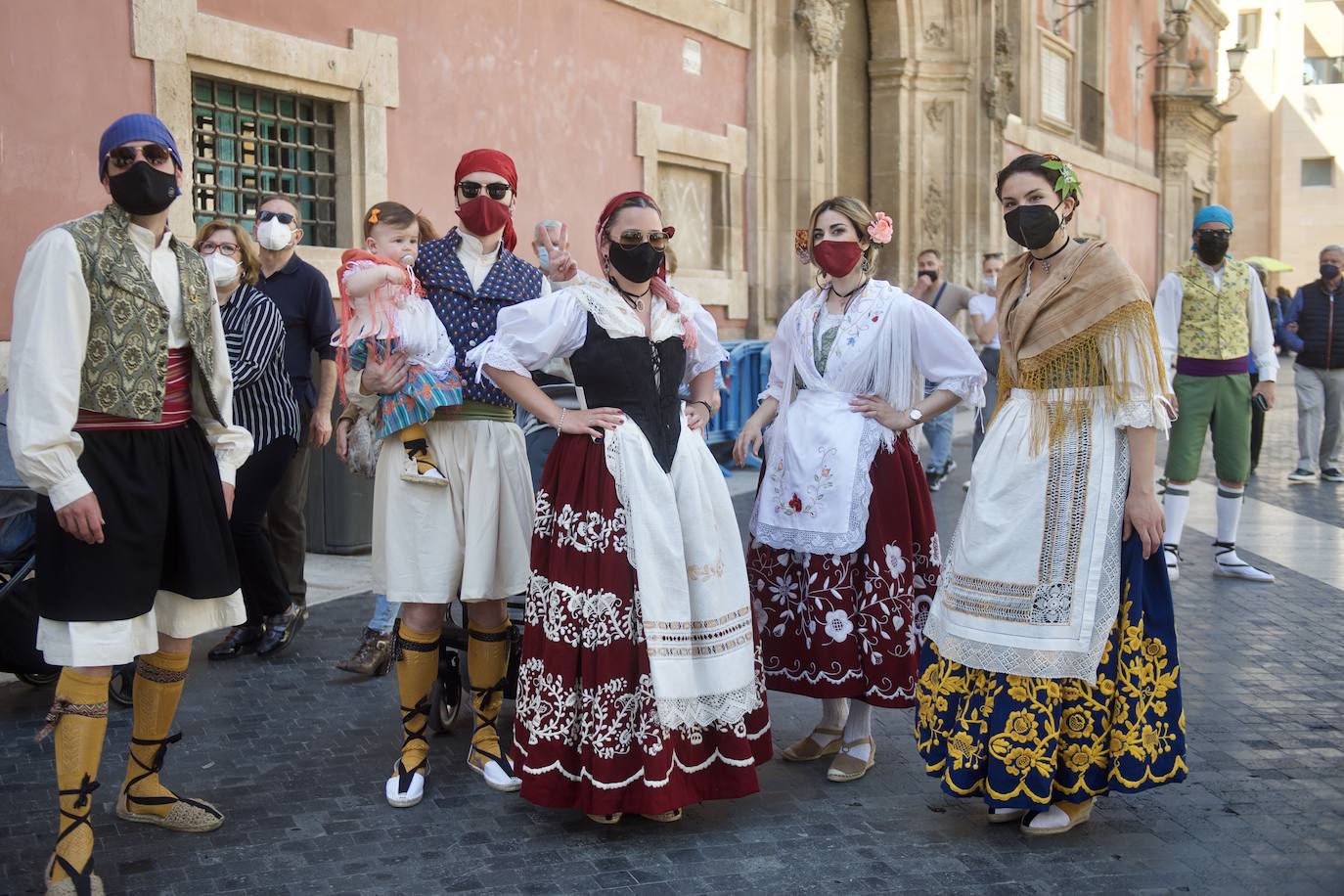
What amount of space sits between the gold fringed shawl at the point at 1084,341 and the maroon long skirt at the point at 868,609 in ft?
2.19

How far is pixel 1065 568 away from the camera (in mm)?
3932

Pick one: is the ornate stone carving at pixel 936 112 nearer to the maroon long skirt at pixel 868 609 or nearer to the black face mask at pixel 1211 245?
→ the black face mask at pixel 1211 245

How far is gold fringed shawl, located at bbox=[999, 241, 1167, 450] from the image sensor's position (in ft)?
12.8

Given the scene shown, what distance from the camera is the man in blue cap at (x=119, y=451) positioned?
3.51m

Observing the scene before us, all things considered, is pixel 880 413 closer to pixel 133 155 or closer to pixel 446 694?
pixel 446 694

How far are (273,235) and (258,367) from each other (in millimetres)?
660

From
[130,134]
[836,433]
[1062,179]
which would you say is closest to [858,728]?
[836,433]

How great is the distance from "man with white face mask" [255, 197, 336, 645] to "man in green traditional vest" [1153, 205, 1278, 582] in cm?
458

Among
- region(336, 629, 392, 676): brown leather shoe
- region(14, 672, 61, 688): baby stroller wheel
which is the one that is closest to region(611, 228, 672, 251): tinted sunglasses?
region(336, 629, 392, 676): brown leather shoe

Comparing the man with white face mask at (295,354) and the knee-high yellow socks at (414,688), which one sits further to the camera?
the man with white face mask at (295,354)

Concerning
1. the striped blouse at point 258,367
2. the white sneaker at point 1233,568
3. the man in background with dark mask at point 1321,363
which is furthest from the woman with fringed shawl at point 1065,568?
the man in background with dark mask at point 1321,363

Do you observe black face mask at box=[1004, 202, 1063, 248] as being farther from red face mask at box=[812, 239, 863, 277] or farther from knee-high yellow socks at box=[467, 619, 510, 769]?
knee-high yellow socks at box=[467, 619, 510, 769]

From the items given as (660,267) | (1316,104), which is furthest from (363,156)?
(1316,104)

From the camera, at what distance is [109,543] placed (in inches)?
144
